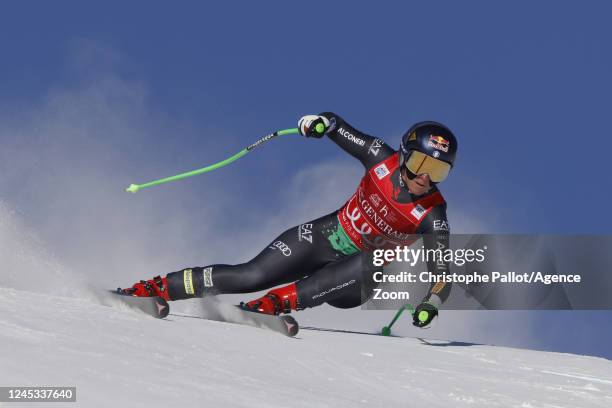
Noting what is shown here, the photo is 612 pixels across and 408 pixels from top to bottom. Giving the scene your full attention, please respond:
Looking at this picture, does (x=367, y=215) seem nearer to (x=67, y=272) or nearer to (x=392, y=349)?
(x=392, y=349)

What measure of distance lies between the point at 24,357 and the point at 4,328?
0.65 metres

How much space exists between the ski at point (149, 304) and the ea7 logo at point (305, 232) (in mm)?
1864

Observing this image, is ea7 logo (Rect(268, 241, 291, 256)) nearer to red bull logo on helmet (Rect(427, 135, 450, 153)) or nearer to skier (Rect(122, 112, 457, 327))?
skier (Rect(122, 112, 457, 327))

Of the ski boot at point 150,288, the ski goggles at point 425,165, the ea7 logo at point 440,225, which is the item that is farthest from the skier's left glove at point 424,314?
the ski boot at point 150,288

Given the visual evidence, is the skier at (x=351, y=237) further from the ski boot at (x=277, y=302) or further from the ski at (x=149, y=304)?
the ski at (x=149, y=304)

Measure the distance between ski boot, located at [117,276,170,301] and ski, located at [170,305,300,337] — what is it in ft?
0.95

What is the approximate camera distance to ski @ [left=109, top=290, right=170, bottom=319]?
739 cm

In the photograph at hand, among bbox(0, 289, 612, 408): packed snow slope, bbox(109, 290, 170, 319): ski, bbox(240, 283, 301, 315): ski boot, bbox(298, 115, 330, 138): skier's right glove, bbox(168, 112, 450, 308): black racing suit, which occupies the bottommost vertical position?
bbox(0, 289, 612, 408): packed snow slope

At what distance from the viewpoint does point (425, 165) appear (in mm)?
8289

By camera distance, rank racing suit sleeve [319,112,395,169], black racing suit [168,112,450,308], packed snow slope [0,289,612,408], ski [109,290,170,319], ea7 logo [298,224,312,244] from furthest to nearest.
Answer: ea7 logo [298,224,312,244] → racing suit sleeve [319,112,395,169] → black racing suit [168,112,450,308] → ski [109,290,170,319] → packed snow slope [0,289,612,408]

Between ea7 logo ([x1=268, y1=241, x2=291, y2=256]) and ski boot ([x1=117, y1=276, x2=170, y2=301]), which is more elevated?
ea7 logo ([x1=268, y1=241, x2=291, y2=256])

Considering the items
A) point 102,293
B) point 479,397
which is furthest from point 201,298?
point 479,397

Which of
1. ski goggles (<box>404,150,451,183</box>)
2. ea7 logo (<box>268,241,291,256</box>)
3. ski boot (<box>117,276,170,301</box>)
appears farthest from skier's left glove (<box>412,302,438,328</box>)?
ski boot (<box>117,276,170,301</box>)

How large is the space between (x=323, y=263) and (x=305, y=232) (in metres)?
0.34
